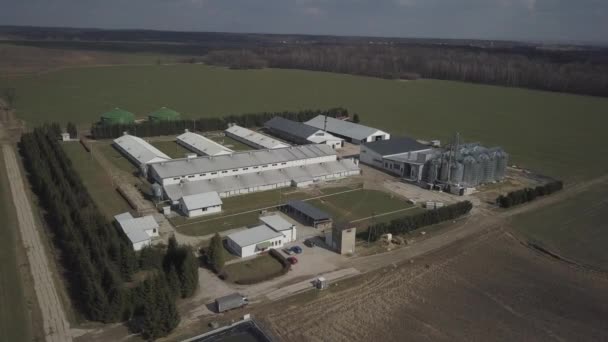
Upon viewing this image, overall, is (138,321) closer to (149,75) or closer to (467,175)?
(467,175)

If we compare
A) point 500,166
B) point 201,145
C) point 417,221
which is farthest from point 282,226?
point 500,166

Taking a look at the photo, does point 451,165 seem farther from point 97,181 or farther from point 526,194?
point 97,181

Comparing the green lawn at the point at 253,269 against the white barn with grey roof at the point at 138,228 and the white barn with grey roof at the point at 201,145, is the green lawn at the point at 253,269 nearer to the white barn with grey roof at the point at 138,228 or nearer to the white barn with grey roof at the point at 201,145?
the white barn with grey roof at the point at 138,228

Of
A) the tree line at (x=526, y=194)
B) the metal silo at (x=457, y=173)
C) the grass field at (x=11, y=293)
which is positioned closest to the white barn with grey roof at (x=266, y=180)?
the metal silo at (x=457, y=173)

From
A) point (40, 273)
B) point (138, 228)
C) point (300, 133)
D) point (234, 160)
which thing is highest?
point (234, 160)

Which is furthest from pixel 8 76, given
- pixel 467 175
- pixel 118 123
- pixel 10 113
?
pixel 467 175

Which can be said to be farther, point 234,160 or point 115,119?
point 115,119

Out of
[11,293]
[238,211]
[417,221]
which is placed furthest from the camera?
[238,211]

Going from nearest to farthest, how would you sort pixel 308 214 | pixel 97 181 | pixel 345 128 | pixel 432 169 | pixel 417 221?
pixel 417 221 → pixel 308 214 → pixel 97 181 → pixel 432 169 → pixel 345 128
